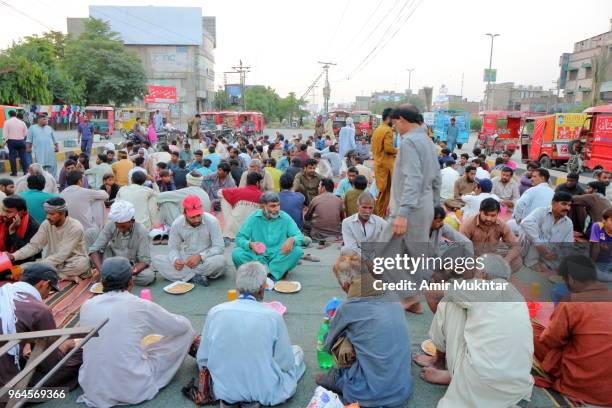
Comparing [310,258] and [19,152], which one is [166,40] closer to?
[19,152]

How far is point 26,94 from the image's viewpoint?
935 inches

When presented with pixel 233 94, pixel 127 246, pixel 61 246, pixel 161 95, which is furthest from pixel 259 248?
pixel 233 94

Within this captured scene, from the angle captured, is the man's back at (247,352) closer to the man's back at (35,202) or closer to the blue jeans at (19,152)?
the man's back at (35,202)

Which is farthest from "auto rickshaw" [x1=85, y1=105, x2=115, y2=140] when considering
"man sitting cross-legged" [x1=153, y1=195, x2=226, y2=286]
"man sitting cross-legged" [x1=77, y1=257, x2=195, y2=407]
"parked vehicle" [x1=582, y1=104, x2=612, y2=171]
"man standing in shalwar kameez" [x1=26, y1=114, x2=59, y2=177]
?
"man sitting cross-legged" [x1=77, y1=257, x2=195, y2=407]

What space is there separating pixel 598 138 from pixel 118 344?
1550 cm

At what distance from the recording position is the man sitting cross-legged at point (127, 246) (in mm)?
4926

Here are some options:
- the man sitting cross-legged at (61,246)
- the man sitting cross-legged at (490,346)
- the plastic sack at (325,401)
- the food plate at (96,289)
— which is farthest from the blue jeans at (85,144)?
the man sitting cross-legged at (490,346)

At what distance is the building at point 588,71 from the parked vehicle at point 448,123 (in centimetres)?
1031

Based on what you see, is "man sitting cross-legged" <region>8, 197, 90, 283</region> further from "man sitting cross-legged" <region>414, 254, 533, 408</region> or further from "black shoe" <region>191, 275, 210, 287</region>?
"man sitting cross-legged" <region>414, 254, 533, 408</region>

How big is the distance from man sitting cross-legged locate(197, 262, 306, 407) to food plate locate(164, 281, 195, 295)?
2031 mm

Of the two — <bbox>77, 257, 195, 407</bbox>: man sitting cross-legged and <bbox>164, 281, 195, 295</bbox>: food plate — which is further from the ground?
<bbox>77, 257, 195, 407</bbox>: man sitting cross-legged

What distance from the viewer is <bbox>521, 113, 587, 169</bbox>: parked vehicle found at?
1559cm

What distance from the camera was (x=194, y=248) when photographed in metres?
5.20

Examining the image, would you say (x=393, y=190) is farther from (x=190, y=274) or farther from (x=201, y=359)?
(x=190, y=274)
